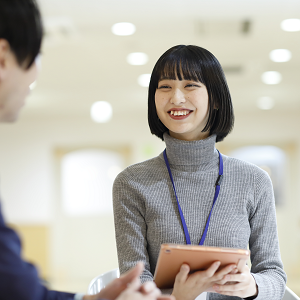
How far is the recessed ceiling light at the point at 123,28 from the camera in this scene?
3.69 m

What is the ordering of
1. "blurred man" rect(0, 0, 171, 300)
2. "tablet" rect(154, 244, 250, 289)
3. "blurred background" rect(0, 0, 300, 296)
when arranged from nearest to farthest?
"blurred man" rect(0, 0, 171, 300)
"tablet" rect(154, 244, 250, 289)
"blurred background" rect(0, 0, 300, 296)

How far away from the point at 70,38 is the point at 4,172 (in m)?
5.00

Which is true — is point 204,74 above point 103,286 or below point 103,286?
above

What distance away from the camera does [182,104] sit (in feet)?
4.39

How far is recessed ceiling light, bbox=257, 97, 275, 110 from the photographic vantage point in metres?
6.88

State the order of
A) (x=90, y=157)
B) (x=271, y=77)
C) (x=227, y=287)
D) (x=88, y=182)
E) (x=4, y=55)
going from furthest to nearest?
1. (x=90, y=157)
2. (x=88, y=182)
3. (x=271, y=77)
4. (x=227, y=287)
5. (x=4, y=55)

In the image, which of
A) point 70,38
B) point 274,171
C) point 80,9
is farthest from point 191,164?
point 274,171

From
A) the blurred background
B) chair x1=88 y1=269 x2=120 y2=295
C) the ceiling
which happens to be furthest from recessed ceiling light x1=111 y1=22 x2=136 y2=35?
chair x1=88 y1=269 x2=120 y2=295

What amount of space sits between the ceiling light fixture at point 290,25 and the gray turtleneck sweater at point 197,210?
258cm

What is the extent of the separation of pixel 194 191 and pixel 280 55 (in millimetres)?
3676

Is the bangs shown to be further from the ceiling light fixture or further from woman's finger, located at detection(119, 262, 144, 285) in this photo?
the ceiling light fixture

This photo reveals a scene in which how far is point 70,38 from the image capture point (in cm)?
396

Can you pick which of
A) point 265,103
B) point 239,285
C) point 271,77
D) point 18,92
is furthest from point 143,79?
point 18,92

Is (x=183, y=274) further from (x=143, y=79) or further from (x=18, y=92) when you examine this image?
(x=143, y=79)
